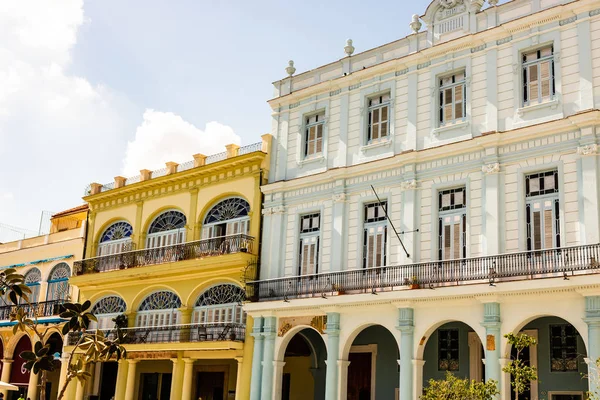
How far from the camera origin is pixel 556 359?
1772 centimetres

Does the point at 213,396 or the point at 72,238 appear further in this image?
the point at 72,238

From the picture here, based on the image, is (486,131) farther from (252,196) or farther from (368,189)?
(252,196)

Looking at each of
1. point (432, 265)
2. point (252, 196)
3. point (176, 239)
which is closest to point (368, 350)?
point (432, 265)

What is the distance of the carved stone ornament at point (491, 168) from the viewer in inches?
701

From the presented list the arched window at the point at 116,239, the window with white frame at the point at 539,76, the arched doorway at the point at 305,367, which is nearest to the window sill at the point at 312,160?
the arched doorway at the point at 305,367

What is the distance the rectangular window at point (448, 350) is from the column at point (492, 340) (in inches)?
104

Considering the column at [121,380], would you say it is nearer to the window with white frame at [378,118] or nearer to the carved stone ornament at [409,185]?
the window with white frame at [378,118]

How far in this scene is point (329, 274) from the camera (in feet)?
66.0

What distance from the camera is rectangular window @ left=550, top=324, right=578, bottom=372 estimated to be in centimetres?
1747

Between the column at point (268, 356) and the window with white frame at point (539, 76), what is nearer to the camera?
the window with white frame at point (539, 76)

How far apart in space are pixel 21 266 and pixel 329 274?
16602mm

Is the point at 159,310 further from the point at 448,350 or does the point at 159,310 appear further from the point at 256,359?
the point at 448,350

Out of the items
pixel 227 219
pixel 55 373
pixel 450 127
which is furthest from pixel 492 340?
pixel 55 373

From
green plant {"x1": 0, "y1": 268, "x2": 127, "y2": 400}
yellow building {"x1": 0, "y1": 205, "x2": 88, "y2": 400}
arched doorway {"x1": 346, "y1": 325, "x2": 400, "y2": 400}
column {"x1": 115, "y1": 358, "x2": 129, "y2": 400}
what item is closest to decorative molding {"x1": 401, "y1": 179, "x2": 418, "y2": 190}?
arched doorway {"x1": 346, "y1": 325, "x2": 400, "y2": 400}
